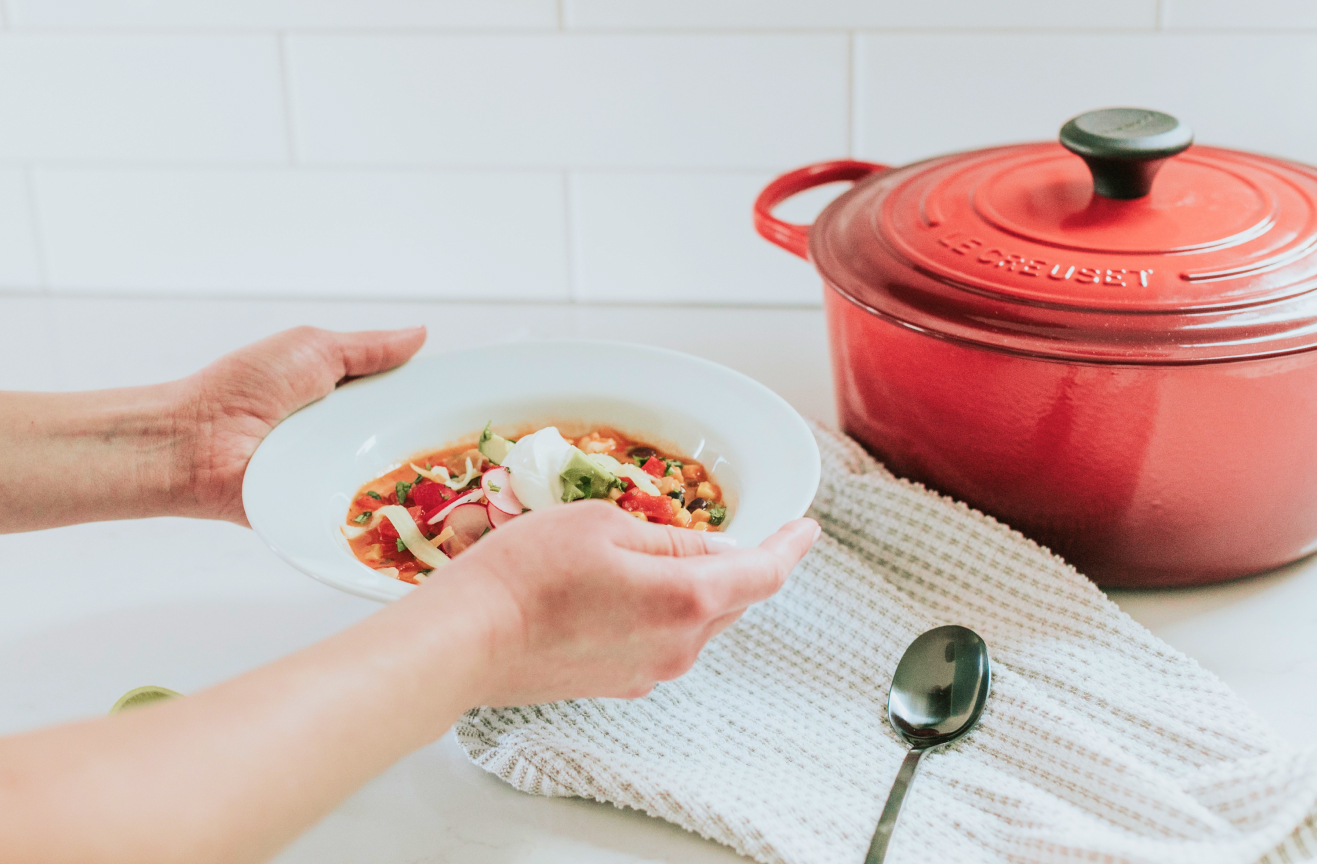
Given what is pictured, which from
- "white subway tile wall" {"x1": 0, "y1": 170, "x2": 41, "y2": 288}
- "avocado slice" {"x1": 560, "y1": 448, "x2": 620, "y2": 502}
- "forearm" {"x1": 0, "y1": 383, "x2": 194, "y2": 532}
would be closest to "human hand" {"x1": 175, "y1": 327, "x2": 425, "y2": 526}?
"forearm" {"x1": 0, "y1": 383, "x2": 194, "y2": 532}

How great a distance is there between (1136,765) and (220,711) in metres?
0.45

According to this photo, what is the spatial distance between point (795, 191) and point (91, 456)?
0.60m

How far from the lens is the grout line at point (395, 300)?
1.25 metres

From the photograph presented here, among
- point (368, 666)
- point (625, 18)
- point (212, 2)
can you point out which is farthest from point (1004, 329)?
point (212, 2)

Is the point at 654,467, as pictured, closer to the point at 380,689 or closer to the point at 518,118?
the point at 380,689

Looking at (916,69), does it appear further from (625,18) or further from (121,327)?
(121,327)

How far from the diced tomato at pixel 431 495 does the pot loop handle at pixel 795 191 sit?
1.06 feet

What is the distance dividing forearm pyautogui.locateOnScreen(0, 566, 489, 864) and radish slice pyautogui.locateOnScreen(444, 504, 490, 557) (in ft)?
0.65

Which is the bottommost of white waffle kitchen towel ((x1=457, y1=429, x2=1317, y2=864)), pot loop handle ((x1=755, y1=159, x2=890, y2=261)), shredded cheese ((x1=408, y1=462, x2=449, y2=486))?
white waffle kitchen towel ((x1=457, y1=429, x2=1317, y2=864))

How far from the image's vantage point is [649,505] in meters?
0.70

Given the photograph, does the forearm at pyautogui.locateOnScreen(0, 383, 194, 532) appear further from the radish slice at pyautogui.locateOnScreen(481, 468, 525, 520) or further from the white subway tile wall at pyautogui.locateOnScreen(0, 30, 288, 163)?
the white subway tile wall at pyautogui.locateOnScreen(0, 30, 288, 163)

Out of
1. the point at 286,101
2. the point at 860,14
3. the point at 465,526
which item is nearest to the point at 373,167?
Result: the point at 286,101

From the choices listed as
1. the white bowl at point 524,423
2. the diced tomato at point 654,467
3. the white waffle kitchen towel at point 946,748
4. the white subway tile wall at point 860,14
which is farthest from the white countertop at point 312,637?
the white subway tile wall at point 860,14

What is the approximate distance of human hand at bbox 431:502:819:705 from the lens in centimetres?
52
